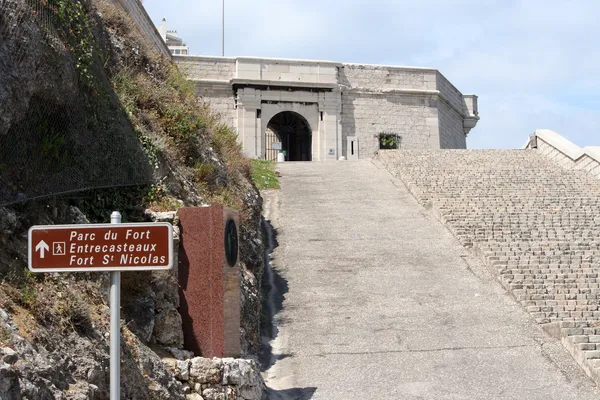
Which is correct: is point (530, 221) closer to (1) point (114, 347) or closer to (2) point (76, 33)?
(2) point (76, 33)

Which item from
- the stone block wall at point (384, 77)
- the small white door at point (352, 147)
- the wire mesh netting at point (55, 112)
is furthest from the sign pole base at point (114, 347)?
the stone block wall at point (384, 77)

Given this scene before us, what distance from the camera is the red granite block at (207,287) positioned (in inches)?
319

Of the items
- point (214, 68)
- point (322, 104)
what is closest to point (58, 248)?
point (214, 68)

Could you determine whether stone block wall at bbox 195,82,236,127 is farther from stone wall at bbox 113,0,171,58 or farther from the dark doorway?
stone wall at bbox 113,0,171,58

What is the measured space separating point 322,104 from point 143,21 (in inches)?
521

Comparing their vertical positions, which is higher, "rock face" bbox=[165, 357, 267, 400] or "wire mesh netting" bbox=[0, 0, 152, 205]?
"wire mesh netting" bbox=[0, 0, 152, 205]

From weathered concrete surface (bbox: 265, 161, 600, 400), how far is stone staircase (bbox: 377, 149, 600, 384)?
1.14 ft

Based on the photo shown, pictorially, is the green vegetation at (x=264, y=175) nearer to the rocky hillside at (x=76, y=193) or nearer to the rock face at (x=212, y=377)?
the rocky hillside at (x=76, y=193)

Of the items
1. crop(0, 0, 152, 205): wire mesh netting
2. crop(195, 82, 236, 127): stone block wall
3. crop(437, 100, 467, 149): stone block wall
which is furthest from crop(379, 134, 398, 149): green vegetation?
crop(0, 0, 152, 205): wire mesh netting

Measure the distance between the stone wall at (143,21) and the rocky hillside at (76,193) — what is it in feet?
22.4

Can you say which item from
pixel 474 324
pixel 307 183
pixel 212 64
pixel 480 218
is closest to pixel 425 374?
pixel 474 324

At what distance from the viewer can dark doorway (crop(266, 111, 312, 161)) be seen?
34281 millimetres

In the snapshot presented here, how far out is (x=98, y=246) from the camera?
430 cm

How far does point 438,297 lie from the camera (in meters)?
13.1
